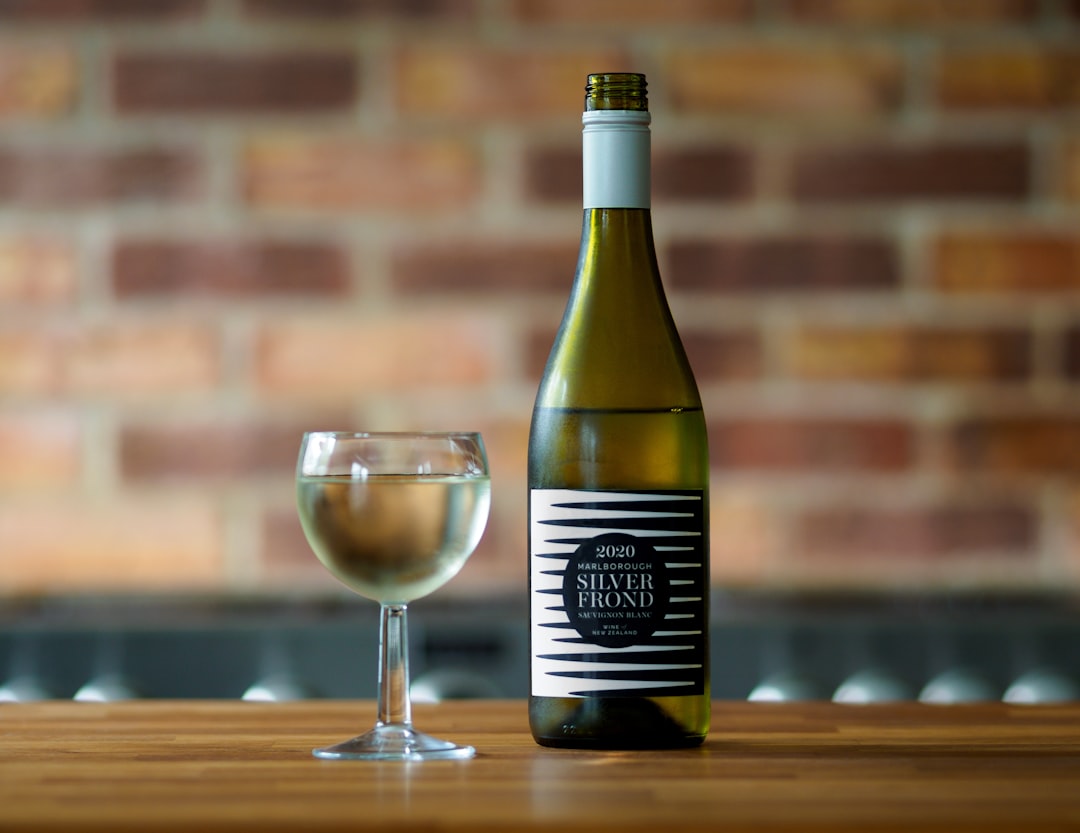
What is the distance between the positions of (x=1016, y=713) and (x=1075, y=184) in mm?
840

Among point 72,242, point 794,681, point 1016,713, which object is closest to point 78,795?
point 1016,713

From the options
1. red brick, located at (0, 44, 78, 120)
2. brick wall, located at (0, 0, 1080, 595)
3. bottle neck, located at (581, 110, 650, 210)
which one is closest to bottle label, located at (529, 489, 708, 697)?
bottle neck, located at (581, 110, 650, 210)

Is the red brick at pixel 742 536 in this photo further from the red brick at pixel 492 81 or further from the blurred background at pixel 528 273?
the red brick at pixel 492 81

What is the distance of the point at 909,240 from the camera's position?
1617 millimetres

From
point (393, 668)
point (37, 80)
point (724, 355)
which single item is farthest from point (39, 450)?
point (393, 668)

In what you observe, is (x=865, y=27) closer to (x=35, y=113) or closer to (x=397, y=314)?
(x=397, y=314)

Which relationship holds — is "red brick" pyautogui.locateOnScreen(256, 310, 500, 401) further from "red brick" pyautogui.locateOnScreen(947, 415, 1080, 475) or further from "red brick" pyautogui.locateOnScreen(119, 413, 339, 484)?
"red brick" pyautogui.locateOnScreen(947, 415, 1080, 475)

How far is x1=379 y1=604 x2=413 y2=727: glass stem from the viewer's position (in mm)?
781

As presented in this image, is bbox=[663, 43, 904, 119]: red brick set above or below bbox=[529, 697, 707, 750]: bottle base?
above

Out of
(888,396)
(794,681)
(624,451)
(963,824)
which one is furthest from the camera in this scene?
(888,396)

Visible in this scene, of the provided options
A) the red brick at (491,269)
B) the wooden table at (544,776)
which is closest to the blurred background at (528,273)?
the red brick at (491,269)

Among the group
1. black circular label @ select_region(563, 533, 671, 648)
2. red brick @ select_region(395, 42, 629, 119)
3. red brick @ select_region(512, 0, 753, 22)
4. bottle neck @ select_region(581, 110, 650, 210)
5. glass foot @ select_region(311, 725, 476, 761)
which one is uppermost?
red brick @ select_region(512, 0, 753, 22)

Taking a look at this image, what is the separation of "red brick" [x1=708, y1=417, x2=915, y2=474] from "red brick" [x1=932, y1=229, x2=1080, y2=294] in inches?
6.3

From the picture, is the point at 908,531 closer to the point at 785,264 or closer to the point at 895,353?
the point at 895,353
